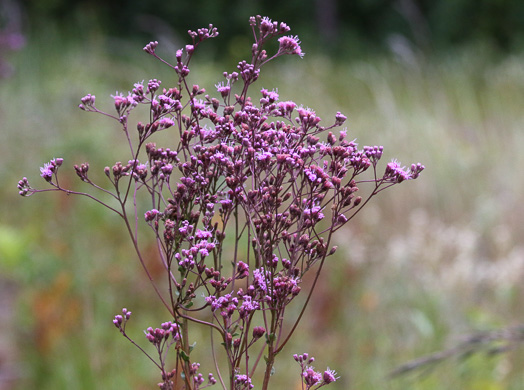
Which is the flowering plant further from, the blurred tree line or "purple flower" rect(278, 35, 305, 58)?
the blurred tree line

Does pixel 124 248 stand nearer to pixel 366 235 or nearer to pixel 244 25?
pixel 366 235

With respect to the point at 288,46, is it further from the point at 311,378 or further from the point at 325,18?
the point at 325,18

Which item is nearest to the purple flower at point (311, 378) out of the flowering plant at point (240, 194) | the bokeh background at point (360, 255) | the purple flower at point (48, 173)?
the flowering plant at point (240, 194)

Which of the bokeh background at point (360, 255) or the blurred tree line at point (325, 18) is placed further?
the blurred tree line at point (325, 18)

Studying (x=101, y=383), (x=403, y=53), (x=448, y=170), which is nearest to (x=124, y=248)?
(x=101, y=383)

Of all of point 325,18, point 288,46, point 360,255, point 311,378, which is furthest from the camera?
point 325,18

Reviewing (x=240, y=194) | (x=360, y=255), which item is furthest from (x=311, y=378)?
(x=360, y=255)

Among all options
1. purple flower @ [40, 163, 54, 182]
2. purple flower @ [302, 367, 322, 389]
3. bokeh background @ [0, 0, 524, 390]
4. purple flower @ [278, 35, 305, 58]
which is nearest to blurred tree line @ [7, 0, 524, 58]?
bokeh background @ [0, 0, 524, 390]

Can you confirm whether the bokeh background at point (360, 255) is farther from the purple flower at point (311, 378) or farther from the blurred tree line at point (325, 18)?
the blurred tree line at point (325, 18)
